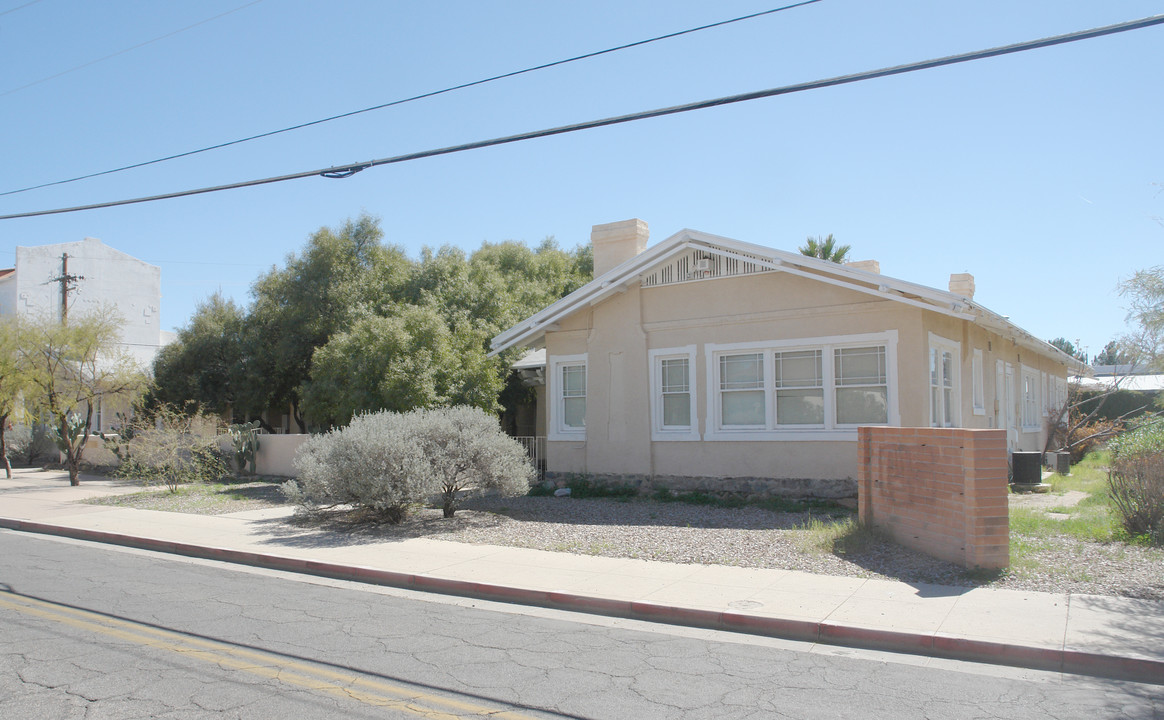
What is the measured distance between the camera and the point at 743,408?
15383 mm

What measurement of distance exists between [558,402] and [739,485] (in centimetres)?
457

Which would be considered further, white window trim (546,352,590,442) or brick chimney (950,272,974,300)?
brick chimney (950,272,974,300)

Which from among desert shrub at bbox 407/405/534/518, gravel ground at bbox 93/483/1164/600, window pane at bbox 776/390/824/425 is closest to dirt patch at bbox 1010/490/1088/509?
gravel ground at bbox 93/483/1164/600

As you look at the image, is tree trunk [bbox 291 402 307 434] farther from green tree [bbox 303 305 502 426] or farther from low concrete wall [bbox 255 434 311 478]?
green tree [bbox 303 305 502 426]

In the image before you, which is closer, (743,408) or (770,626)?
(770,626)

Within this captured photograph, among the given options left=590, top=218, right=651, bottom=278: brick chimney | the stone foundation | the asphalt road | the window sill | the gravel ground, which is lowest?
the asphalt road

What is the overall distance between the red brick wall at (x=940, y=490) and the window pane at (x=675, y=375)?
218 inches

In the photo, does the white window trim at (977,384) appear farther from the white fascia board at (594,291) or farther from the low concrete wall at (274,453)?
the low concrete wall at (274,453)

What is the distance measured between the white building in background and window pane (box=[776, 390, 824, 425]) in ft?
116

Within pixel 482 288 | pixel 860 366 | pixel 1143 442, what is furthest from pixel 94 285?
pixel 1143 442

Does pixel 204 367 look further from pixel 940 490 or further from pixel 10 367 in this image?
pixel 940 490

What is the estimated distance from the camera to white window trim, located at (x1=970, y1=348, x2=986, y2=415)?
657 inches

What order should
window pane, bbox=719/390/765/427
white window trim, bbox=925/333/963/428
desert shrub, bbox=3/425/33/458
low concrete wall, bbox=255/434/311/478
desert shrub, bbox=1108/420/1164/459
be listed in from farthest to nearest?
desert shrub, bbox=3/425/33/458 < low concrete wall, bbox=255/434/311/478 < window pane, bbox=719/390/765/427 < white window trim, bbox=925/333/963/428 < desert shrub, bbox=1108/420/1164/459

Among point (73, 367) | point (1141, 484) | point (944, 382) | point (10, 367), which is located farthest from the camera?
point (73, 367)
